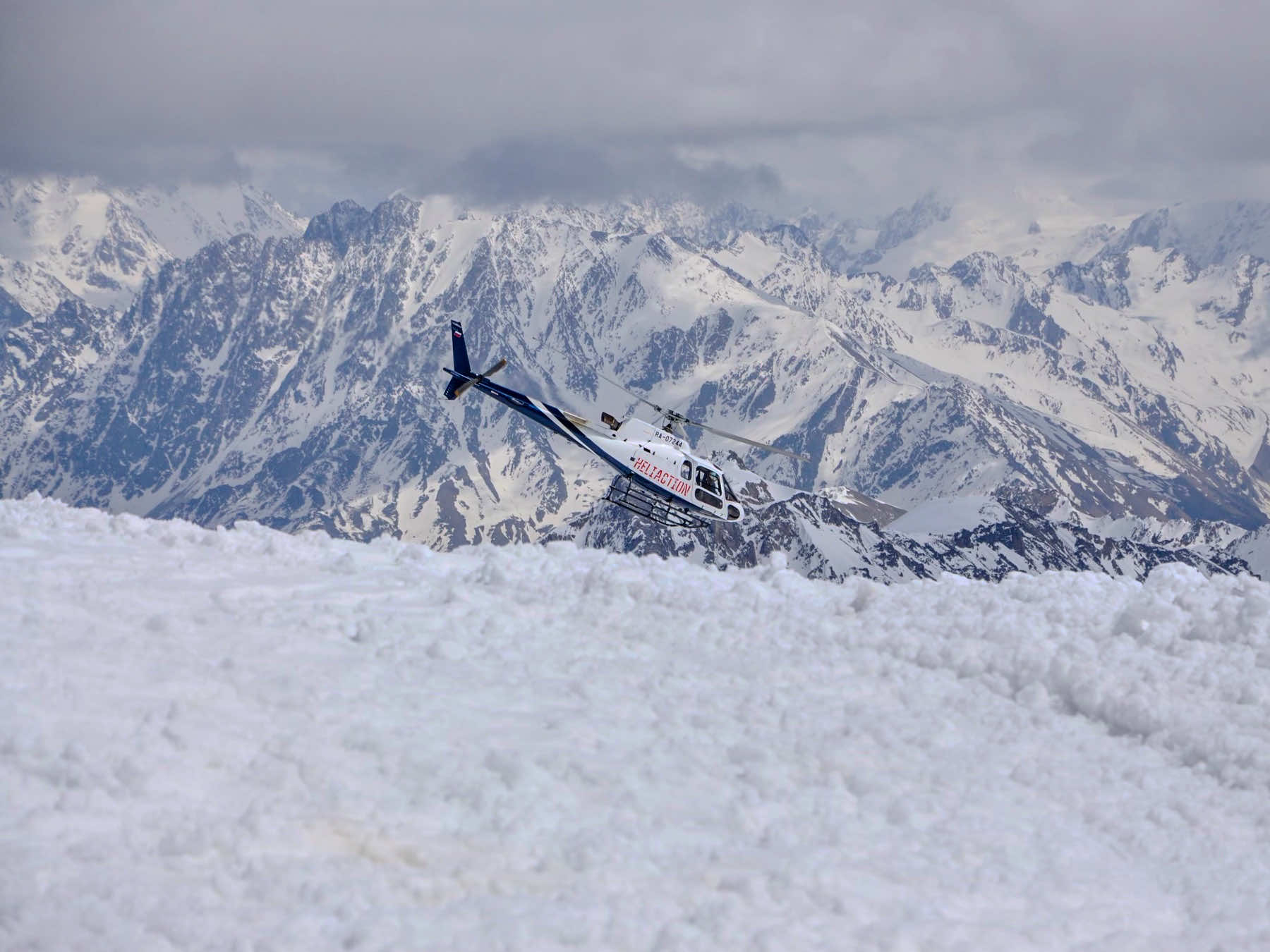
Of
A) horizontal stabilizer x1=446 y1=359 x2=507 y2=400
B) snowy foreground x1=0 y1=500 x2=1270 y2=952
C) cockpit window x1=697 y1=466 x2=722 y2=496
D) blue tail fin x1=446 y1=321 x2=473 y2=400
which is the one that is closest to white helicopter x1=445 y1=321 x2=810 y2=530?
cockpit window x1=697 y1=466 x2=722 y2=496

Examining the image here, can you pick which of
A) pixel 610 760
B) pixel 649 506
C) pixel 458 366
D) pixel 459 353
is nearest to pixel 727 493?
pixel 649 506

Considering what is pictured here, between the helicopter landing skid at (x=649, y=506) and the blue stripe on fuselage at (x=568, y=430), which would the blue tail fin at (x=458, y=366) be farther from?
the helicopter landing skid at (x=649, y=506)

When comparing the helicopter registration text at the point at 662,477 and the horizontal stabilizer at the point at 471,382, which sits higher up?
the horizontal stabilizer at the point at 471,382

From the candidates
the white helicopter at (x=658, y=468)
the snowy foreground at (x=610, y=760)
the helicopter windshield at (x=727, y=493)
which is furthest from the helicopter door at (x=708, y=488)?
the snowy foreground at (x=610, y=760)

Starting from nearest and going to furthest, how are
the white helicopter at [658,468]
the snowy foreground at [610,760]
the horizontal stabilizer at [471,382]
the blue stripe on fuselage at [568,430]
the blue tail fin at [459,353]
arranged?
the snowy foreground at [610,760] < the white helicopter at [658,468] < the blue stripe on fuselage at [568,430] < the horizontal stabilizer at [471,382] < the blue tail fin at [459,353]

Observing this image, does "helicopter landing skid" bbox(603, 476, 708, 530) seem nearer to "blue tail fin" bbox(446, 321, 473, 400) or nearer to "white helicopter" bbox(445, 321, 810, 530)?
"white helicopter" bbox(445, 321, 810, 530)

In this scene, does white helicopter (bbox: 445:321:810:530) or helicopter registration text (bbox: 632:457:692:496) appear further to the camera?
white helicopter (bbox: 445:321:810:530)
